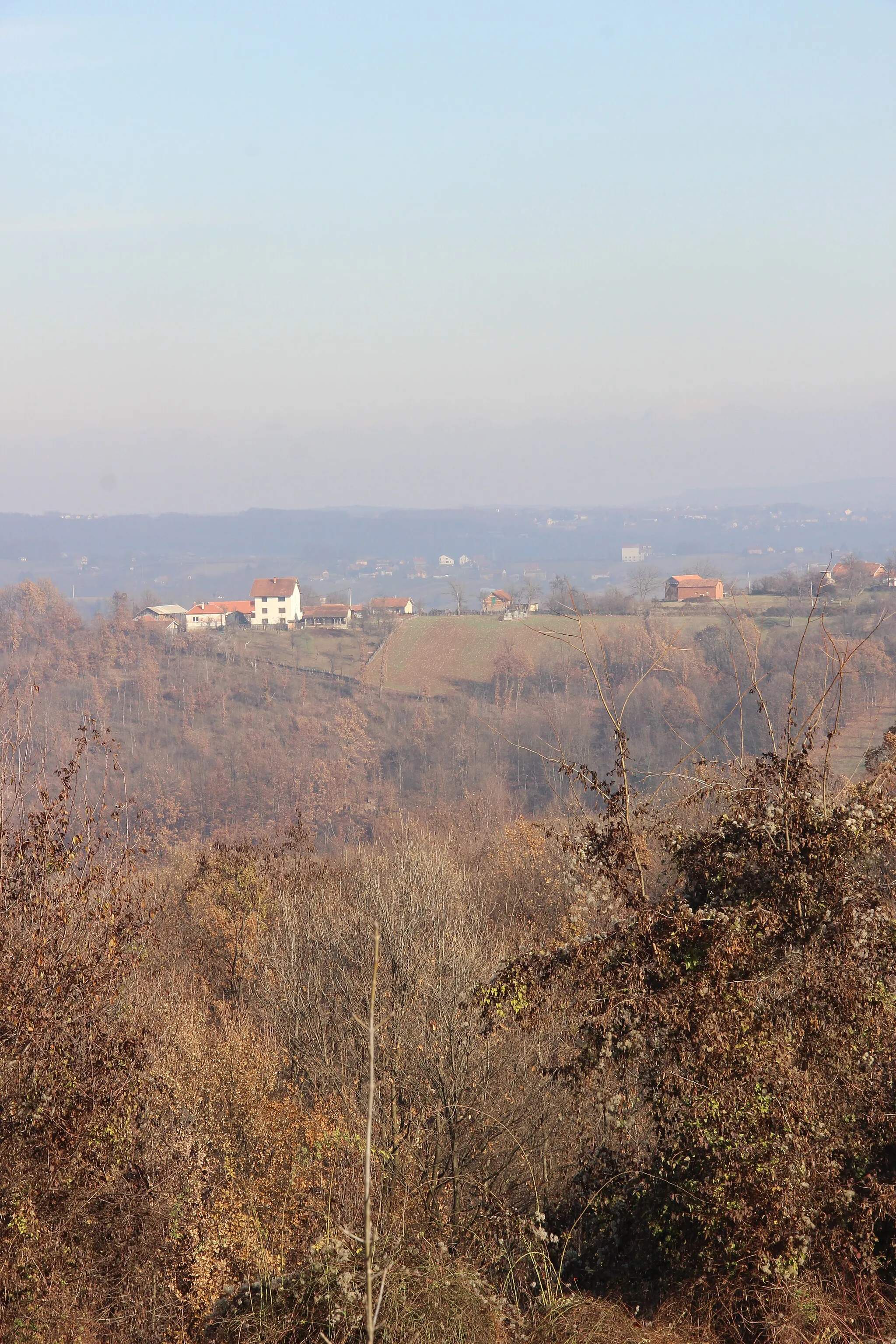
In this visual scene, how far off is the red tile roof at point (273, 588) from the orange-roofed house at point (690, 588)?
70150mm

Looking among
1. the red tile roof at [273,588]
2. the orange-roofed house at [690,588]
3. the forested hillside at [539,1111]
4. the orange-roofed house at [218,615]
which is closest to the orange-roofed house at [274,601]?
the red tile roof at [273,588]

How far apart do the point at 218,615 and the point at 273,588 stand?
16.4m

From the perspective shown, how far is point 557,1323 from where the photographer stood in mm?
7121

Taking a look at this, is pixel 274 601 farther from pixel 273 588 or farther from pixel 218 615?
pixel 218 615

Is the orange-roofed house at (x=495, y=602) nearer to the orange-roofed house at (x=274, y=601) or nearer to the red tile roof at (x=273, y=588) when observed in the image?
the orange-roofed house at (x=274, y=601)

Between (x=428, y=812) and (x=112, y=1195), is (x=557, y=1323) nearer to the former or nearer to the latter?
(x=112, y=1195)

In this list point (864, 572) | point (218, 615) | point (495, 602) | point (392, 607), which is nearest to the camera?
point (864, 572)

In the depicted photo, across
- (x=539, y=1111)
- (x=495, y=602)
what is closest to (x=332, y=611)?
(x=495, y=602)

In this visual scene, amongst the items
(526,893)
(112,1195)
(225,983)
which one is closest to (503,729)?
(526,893)

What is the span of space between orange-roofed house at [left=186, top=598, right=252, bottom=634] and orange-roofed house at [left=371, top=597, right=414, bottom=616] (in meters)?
22.4

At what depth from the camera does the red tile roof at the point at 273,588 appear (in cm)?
18612

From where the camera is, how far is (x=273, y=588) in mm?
186750

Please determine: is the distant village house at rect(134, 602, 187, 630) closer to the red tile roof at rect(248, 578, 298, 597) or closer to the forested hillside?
the red tile roof at rect(248, 578, 298, 597)

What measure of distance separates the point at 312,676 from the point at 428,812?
6004cm
